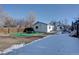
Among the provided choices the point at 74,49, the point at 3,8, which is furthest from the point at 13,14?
the point at 74,49

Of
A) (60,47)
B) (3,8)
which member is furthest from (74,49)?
(3,8)

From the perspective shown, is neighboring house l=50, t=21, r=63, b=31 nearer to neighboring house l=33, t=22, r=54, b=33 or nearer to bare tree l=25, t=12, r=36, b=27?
neighboring house l=33, t=22, r=54, b=33

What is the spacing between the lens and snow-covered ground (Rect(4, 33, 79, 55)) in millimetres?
10062

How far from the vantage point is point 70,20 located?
397 inches

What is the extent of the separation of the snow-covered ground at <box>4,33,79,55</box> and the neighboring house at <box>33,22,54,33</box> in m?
0.07

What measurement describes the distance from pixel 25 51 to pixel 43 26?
322mm

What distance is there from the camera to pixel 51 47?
1008 centimetres

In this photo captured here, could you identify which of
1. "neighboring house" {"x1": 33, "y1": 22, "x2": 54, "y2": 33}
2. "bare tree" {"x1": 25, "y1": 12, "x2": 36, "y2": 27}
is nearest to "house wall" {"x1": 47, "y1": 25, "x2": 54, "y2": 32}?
"neighboring house" {"x1": 33, "y1": 22, "x2": 54, "y2": 33}

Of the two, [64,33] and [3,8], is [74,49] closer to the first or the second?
[64,33]

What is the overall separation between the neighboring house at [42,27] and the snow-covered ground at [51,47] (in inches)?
2.9

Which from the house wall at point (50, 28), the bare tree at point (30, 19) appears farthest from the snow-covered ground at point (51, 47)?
the bare tree at point (30, 19)

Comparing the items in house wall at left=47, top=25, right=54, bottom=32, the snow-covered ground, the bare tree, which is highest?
the bare tree

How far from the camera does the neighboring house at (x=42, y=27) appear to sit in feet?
33.1

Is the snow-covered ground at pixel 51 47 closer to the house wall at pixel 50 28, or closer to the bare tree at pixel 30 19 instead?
the house wall at pixel 50 28
